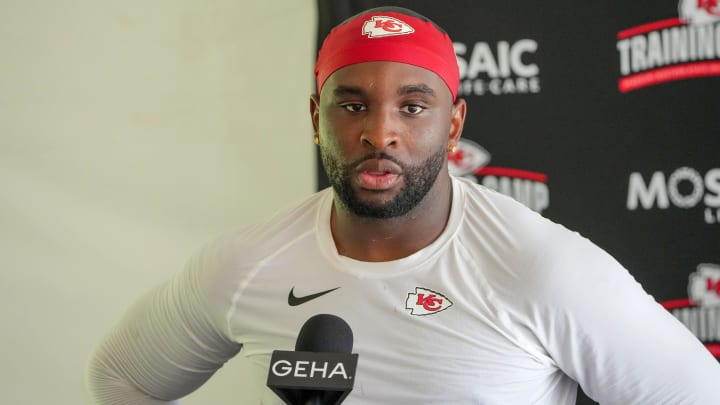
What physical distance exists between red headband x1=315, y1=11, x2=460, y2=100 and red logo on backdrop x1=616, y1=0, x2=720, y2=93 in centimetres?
68

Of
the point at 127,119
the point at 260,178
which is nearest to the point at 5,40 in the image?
the point at 127,119

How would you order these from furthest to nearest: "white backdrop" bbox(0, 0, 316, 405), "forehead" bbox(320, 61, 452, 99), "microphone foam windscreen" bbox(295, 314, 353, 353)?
"white backdrop" bbox(0, 0, 316, 405) → "forehead" bbox(320, 61, 452, 99) → "microphone foam windscreen" bbox(295, 314, 353, 353)

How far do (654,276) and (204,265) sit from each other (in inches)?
44.0

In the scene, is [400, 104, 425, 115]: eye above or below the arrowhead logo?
above

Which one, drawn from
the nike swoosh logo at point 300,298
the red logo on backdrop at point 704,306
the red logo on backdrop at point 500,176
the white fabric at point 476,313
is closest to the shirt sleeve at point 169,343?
the white fabric at point 476,313

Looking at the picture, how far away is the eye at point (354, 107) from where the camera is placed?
1.64m

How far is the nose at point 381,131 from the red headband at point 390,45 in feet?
0.35

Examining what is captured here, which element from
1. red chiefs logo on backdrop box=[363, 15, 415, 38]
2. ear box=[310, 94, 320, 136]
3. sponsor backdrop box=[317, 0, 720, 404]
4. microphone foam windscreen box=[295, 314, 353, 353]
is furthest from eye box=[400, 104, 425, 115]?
Answer: sponsor backdrop box=[317, 0, 720, 404]

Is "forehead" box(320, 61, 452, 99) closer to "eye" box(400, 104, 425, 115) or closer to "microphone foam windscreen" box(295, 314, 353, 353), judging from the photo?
"eye" box(400, 104, 425, 115)

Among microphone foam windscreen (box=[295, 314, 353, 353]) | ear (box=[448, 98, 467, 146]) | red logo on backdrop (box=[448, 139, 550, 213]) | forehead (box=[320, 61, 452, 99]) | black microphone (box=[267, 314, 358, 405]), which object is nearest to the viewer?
black microphone (box=[267, 314, 358, 405])

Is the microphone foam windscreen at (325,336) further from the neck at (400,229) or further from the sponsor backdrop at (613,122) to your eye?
the sponsor backdrop at (613,122)

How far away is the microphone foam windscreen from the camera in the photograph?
122 centimetres

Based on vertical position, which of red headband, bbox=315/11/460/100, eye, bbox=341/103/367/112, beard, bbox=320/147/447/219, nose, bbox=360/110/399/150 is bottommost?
beard, bbox=320/147/447/219

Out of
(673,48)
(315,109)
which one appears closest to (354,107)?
(315,109)
